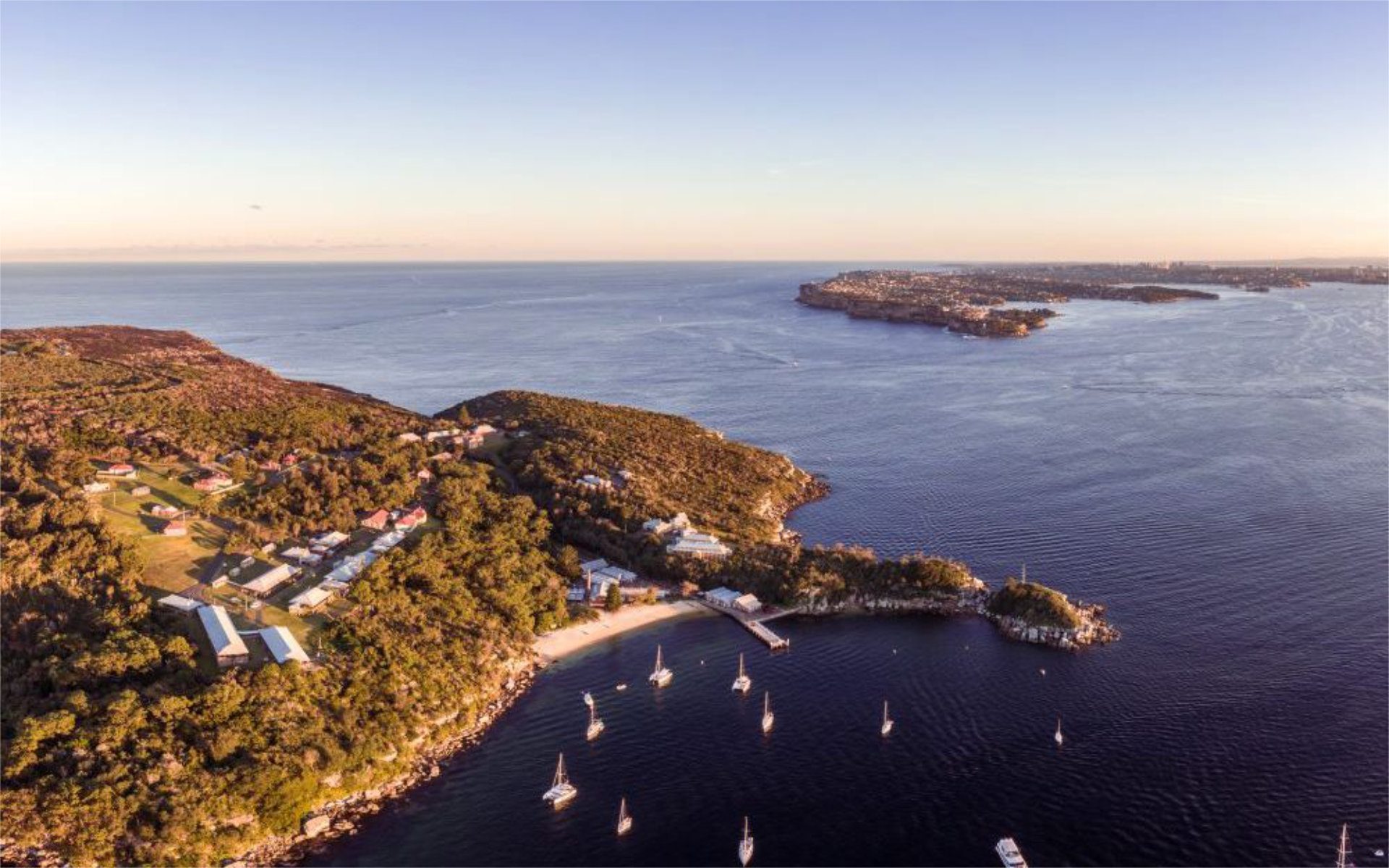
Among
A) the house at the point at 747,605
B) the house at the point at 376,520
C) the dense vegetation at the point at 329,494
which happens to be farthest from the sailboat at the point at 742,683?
the dense vegetation at the point at 329,494

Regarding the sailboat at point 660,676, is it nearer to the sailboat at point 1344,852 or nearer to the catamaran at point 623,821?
the catamaran at point 623,821

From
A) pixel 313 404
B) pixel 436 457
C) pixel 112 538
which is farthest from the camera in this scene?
pixel 313 404

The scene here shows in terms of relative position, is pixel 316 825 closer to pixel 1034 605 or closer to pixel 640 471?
pixel 1034 605

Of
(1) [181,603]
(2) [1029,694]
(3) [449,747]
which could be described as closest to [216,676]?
(1) [181,603]

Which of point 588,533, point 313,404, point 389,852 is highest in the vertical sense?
point 313,404

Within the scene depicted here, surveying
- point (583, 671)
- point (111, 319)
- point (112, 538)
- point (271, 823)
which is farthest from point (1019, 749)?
point (111, 319)

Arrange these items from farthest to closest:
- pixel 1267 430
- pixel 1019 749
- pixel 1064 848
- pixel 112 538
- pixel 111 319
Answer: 1. pixel 111 319
2. pixel 1267 430
3. pixel 112 538
4. pixel 1019 749
5. pixel 1064 848

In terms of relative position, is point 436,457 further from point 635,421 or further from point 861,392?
point 861,392

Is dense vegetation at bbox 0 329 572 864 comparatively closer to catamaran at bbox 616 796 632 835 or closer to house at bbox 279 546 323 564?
house at bbox 279 546 323 564
